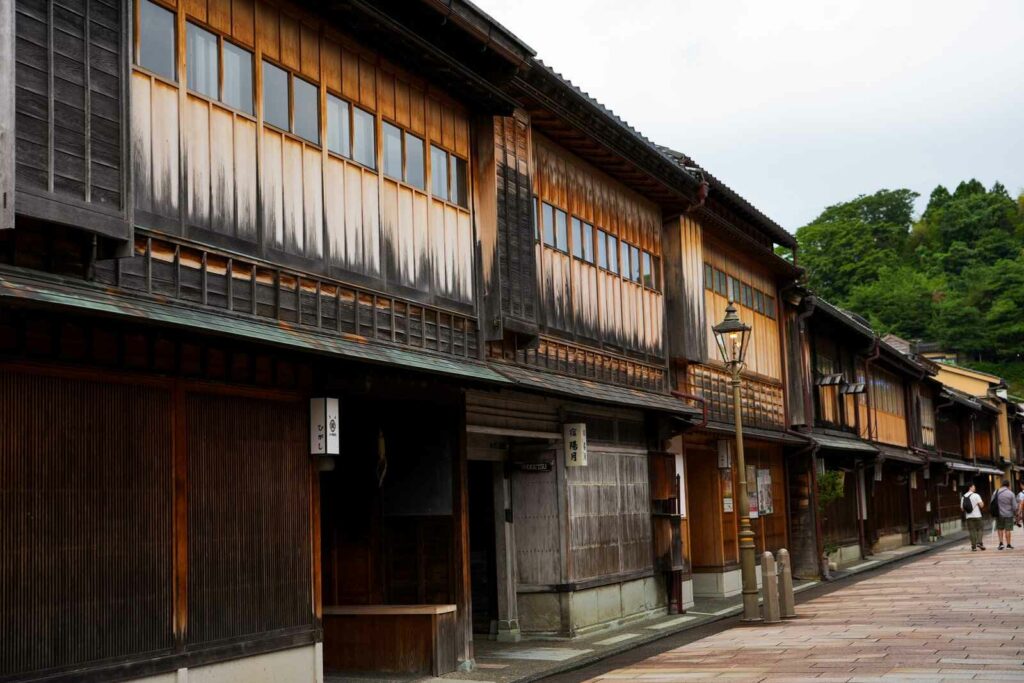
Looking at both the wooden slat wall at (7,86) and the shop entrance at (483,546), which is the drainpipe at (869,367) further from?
the wooden slat wall at (7,86)

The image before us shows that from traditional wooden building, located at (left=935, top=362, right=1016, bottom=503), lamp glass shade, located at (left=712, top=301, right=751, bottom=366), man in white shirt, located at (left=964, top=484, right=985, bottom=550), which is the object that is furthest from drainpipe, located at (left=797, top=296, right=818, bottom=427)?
traditional wooden building, located at (left=935, top=362, right=1016, bottom=503)

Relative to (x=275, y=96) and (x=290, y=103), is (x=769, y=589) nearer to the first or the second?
(x=290, y=103)

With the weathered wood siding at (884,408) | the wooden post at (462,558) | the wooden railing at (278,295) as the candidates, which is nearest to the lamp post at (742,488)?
the wooden post at (462,558)

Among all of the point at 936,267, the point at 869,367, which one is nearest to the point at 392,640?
the point at 869,367

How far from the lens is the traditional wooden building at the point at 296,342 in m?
9.99

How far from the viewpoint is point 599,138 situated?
21531mm

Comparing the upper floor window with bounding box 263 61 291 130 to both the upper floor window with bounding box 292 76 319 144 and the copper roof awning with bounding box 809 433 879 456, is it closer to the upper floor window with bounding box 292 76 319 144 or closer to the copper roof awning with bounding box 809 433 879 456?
the upper floor window with bounding box 292 76 319 144

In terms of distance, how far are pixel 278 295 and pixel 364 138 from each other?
9.66 ft

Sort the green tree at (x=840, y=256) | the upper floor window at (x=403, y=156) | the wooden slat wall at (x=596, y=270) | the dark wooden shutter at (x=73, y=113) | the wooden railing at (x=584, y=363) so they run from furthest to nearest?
the green tree at (x=840, y=256) → the wooden slat wall at (x=596, y=270) → the wooden railing at (x=584, y=363) → the upper floor window at (x=403, y=156) → the dark wooden shutter at (x=73, y=113)

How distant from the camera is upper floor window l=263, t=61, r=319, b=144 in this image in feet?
43.6

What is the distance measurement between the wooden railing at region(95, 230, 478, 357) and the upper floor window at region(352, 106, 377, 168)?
1636mm

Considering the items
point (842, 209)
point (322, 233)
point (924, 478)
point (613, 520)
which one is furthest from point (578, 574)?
point (842, 209)

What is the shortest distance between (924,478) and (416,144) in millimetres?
46829

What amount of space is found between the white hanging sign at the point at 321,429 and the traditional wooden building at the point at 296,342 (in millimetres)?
32
